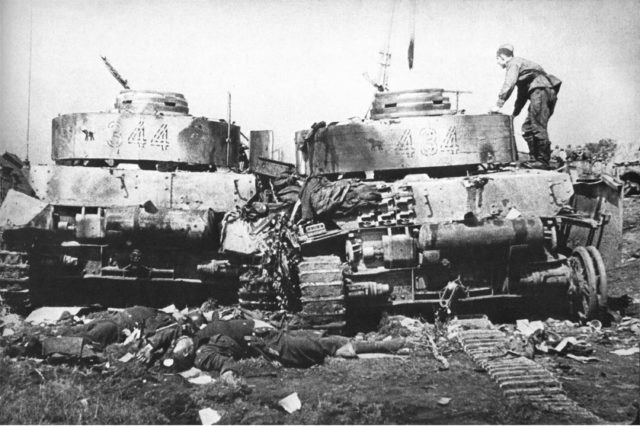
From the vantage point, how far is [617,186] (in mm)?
7496

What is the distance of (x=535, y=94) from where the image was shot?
872cm

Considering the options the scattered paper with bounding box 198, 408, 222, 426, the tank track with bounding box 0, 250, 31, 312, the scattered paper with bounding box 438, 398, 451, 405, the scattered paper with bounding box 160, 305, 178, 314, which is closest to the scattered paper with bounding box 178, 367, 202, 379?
the scattered paper with bounding box 198, 408, 222, 426

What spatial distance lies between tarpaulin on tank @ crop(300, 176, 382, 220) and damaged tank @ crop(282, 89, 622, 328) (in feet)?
0.04

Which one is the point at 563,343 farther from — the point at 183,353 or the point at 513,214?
the point at 183,353

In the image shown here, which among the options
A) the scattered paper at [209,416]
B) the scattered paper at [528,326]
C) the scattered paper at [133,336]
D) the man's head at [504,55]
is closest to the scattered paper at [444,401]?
the scattered paper at [209,416]

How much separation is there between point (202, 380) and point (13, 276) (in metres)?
4.23

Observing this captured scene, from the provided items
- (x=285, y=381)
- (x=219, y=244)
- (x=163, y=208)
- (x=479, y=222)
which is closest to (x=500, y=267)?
(x=479, y=222)

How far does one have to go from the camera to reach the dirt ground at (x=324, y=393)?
4.44 m

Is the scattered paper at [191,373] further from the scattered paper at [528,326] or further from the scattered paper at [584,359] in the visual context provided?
the scattered paper at [528,326]

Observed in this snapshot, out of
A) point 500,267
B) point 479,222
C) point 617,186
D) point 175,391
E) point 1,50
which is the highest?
point 1,50

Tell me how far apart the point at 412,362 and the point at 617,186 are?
3.77m

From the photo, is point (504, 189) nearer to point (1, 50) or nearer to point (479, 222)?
point (479, 222)

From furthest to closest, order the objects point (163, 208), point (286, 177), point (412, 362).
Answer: point (286, 177)
point (163, 208)
point (412, 362)

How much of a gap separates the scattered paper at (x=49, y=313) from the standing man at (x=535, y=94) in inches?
271
